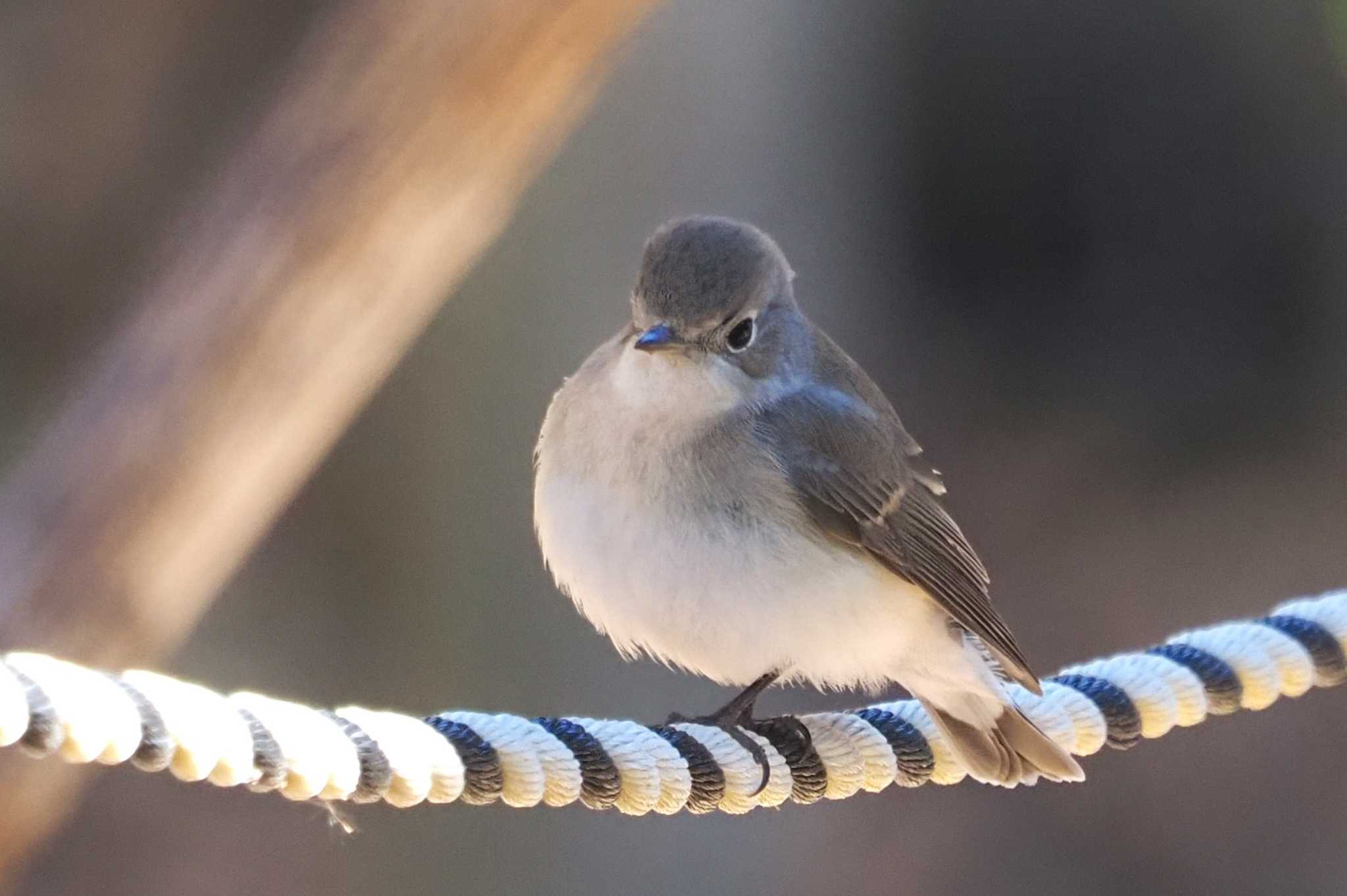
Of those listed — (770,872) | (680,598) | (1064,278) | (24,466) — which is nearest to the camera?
(680,598)

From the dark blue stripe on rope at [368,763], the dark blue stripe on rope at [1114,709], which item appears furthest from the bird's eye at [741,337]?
the dark blue stripe on rope at [368,763]

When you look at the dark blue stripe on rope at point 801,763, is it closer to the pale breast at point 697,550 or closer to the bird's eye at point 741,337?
the pale breast at point 697,550

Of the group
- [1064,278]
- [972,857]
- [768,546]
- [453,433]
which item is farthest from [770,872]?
[768,546]

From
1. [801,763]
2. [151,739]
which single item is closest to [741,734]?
[801,763]

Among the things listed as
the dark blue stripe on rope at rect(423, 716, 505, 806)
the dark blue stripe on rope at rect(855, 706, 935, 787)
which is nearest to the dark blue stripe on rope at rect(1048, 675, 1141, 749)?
the dark blue stripe on rope at rect(855, 706, 935, 787)

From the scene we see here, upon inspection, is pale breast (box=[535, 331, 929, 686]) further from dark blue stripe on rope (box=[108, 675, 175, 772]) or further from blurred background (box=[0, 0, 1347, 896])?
blurred background (box=[0, 0, 1347, 896])

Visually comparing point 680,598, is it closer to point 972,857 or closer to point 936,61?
point 972,857

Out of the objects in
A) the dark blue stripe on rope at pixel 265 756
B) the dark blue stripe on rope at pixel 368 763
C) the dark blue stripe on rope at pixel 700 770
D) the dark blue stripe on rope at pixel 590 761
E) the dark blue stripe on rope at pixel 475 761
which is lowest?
the dark blue stripe on rope at pixel 265 756
